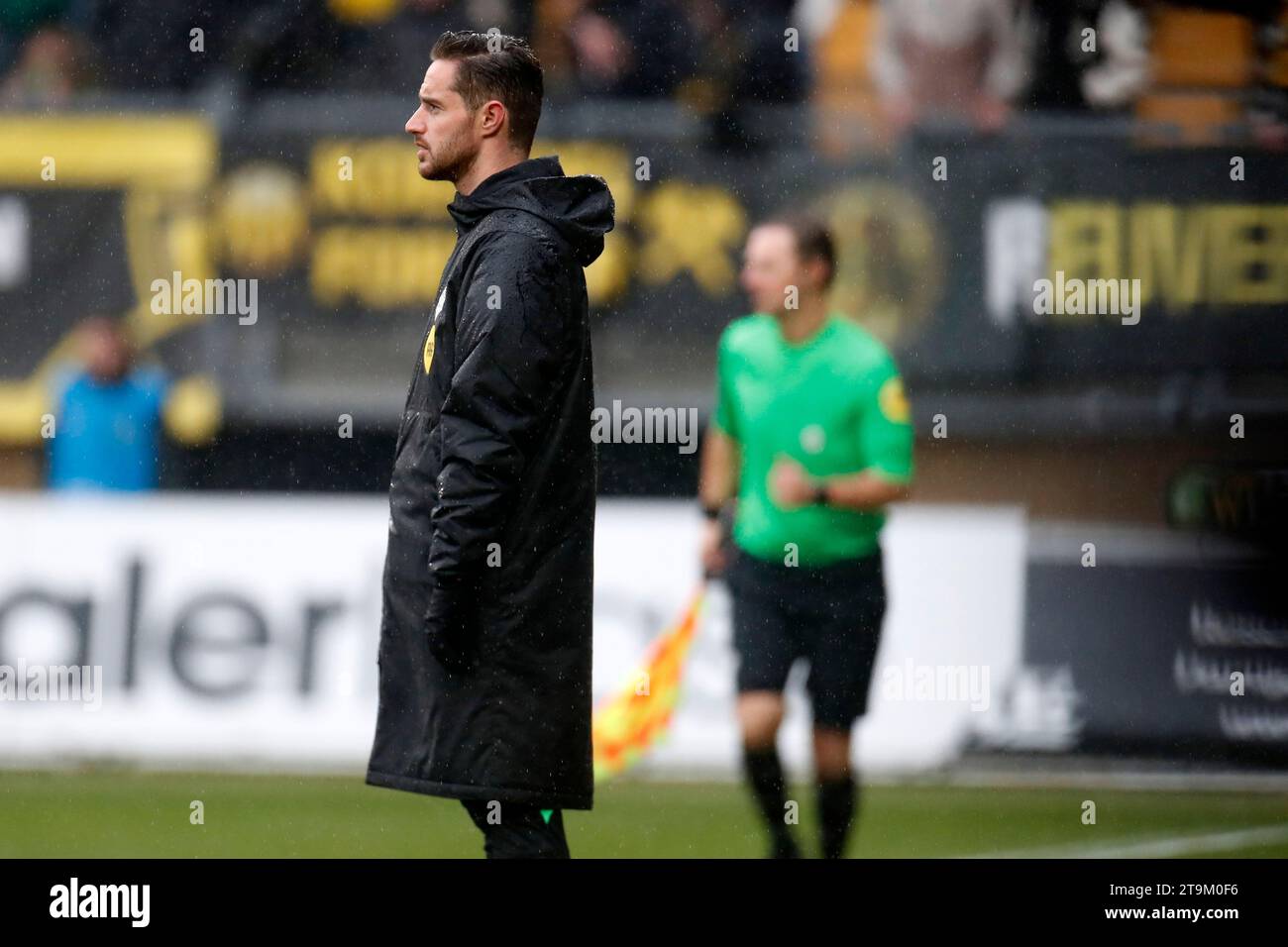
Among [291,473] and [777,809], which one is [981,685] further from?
[291,473]

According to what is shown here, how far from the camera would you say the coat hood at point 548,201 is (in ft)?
14.3

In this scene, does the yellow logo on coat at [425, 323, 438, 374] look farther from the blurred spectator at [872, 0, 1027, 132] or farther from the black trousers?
the blurred spectator at [872, 0, 1027, 132]

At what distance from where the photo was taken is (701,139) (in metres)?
9.17

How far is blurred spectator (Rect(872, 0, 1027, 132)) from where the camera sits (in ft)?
29.6

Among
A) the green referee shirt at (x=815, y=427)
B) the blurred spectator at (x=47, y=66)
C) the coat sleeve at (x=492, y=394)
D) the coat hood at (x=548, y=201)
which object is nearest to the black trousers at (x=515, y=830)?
the coat sleeve at (x=492, y=394)

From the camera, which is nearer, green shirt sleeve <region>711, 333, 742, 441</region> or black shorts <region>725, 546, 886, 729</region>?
black shorts <region>725, 546, 886, 729</region>

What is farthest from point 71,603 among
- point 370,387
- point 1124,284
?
point 1124,284

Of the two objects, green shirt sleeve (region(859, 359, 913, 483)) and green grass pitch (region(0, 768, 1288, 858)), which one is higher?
green shirt sleeve (region(859, 359, 913, 483))

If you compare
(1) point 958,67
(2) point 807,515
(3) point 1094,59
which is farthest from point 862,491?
(3) point 1094,59

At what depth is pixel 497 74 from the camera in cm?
436

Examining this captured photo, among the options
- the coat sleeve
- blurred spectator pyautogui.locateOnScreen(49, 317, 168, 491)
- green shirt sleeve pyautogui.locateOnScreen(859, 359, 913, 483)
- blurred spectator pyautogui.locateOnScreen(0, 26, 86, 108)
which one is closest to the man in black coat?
the coat sleeve

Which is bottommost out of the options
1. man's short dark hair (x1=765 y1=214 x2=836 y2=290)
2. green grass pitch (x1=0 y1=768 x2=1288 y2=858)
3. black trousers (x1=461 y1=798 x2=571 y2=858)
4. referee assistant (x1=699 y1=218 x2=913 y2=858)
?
green grass pitch (x1=0 y1=768 x2=1288 y2=858)

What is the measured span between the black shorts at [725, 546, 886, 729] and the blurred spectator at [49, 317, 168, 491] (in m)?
3.48

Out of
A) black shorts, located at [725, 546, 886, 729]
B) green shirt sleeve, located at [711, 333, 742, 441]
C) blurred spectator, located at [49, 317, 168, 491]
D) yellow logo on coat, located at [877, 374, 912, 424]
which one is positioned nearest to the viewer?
black shorts, located at [725, 546, 886, 729]
